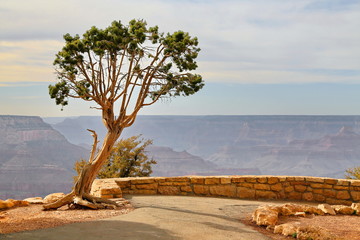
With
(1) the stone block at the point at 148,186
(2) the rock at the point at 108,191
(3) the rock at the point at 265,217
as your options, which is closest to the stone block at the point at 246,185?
(1) the stone block at the point at 148,186

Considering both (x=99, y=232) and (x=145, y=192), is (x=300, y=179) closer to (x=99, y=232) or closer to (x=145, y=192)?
(x=145, y=192)

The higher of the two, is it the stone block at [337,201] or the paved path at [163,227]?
the stone block at [337,201]

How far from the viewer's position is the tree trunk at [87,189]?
10.4 meters

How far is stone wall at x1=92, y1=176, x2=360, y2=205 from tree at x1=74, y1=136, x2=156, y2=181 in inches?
386

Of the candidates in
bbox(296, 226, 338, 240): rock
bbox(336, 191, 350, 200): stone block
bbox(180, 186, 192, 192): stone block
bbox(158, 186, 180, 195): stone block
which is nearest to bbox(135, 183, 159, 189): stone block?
bbox(158, 186, 180, 195): stone block

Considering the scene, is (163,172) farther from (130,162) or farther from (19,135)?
(130,162)

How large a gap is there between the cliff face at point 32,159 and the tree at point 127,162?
46846 mm

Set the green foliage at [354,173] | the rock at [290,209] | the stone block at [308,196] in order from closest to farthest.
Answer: the rock at [290,209] < the stone block at [308,196] < the green foliage at [354,173]

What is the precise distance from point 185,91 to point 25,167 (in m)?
67.1

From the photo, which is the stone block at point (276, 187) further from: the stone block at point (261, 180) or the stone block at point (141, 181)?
the stone block at point (141, 181)

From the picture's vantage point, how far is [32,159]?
78750 millimetres

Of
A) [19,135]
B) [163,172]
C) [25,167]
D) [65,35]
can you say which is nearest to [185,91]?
[65,35]

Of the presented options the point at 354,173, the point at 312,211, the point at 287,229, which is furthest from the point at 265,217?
the point at 354,173

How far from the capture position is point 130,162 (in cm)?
2367
